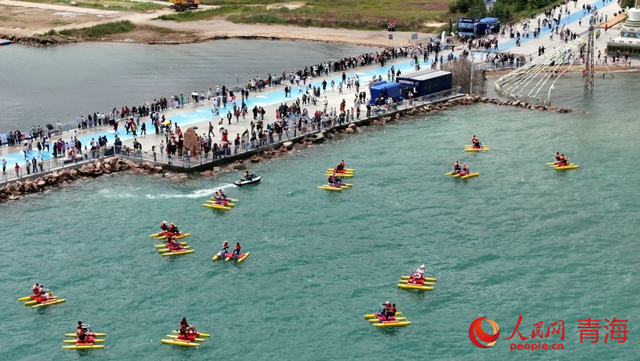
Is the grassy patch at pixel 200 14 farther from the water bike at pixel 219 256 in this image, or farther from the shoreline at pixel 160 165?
the water bike at pixel 219 256

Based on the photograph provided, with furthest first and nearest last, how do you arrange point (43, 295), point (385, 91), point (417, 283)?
point (385, 91) → point (417, 283) → point (43, 295)

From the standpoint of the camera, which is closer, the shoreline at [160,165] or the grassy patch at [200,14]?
the shoreline at [160,165]

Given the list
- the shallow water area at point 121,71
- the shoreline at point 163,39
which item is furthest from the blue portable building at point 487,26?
the shoreline at point 163,39

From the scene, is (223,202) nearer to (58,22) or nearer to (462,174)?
(462,174)

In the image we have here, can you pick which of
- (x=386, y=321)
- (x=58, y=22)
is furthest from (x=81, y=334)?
(x=58, y=22)

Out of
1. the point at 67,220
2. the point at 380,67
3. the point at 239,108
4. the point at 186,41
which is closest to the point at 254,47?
the point at 186,41

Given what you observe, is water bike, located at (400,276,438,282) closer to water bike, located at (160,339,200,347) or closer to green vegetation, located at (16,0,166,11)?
water bike, located at (160,339,200,347)
